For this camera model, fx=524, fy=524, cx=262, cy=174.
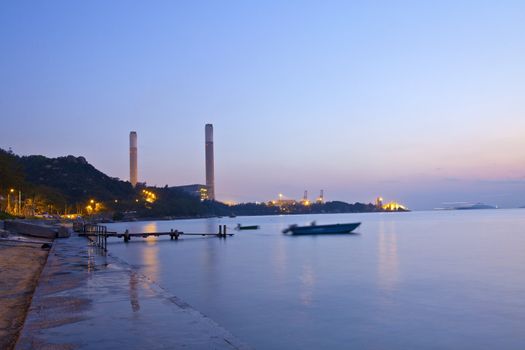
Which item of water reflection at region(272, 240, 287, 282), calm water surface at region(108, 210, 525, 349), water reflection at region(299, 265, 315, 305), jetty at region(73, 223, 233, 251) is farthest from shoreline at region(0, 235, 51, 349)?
jetty at region(73, 223, 233, 251)

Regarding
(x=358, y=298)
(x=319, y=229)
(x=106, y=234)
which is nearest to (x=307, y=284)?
(x=358, y=298)

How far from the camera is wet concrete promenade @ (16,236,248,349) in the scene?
898cm

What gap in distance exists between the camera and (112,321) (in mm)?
10734

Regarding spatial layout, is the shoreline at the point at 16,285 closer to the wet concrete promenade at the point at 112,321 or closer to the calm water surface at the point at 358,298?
the wet concrete promenade at the point at 112,321

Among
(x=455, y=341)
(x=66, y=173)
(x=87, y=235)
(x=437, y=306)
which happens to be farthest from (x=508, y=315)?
(x=66, y=173)

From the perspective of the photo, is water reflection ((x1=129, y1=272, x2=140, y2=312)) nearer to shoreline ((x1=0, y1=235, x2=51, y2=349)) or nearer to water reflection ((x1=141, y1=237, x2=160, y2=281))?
shoreline ((x1=0, y1=235, x2=51, y2=349))

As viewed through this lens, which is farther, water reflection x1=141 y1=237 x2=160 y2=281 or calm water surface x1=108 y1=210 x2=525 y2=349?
water reflection x1=141 y1=237 x2=160 y2=281

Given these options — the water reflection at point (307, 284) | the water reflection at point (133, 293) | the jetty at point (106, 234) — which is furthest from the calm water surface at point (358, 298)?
the jetty at point (106, 234)

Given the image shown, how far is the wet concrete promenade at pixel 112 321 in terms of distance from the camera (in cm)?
898

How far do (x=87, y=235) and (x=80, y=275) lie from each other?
4051 cm

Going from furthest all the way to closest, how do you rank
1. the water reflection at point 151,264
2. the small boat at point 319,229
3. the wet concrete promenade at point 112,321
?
the small boat at point 319,229 → the water reflection at point 151,264 → the wet concrete promenade at point 112,321

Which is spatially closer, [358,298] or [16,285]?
[16,285]

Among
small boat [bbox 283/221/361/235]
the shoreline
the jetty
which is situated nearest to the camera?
the shoreline

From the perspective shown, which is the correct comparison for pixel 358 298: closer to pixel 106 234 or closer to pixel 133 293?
pixel 133 293
